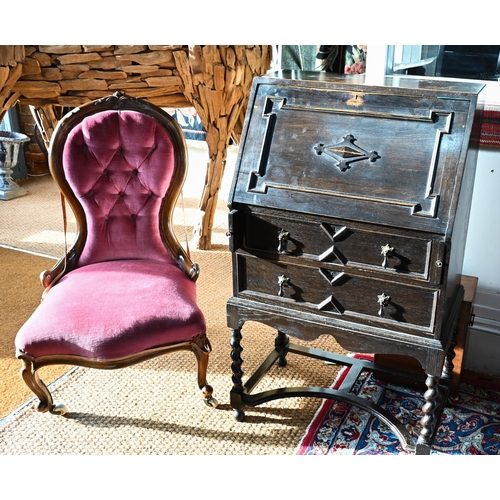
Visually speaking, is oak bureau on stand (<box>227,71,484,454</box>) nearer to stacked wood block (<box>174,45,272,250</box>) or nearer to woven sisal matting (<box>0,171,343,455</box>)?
woven sisal matting (<box>0,171,343,455</box>)

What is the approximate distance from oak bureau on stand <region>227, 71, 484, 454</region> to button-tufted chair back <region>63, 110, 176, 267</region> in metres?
0.61

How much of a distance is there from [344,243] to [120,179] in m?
1.09

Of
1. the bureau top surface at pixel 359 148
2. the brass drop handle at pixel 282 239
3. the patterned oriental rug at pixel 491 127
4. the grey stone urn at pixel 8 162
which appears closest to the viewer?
the bureau top surface at pixel 359 148

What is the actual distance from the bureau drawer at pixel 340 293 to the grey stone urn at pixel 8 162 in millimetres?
3320

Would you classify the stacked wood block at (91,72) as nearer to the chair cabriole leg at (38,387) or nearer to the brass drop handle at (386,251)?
the chair cabriole leg at (38,387)

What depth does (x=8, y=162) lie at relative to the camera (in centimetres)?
481

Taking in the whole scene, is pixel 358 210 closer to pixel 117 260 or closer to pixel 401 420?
pixel 401 420

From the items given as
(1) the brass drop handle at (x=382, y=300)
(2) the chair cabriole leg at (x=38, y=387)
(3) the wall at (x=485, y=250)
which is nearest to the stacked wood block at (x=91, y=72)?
(3) the wall at (x=485, y=250)

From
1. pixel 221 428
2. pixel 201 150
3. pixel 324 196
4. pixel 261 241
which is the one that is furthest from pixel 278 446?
pixel 201 150

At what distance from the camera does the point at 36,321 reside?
2230 millimetres

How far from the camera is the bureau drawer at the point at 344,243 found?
180 cm

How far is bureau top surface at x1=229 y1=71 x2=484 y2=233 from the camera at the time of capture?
1747 millimetres

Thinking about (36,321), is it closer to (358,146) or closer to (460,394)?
(358,146)

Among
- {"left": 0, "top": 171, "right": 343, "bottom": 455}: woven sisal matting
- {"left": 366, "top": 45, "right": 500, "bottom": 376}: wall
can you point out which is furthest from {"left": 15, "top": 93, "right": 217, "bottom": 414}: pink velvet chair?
{"left": 366, "top": 45, "right": 500, "bottom": 376}: wall
